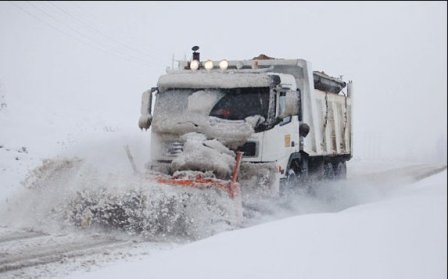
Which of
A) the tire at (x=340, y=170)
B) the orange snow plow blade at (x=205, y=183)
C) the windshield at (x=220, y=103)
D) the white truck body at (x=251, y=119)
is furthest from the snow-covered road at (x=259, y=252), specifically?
the tire at (x=340, y=170)

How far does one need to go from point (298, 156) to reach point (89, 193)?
444cm

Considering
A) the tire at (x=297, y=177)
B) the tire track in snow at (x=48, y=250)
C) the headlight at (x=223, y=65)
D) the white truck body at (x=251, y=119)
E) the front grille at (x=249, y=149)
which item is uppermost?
the headlight at (x=223, y=65)

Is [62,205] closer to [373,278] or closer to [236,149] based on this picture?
[236,149]

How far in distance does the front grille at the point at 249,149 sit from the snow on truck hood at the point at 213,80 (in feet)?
3.45

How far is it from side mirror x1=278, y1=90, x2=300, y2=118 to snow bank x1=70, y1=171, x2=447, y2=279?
221 cm

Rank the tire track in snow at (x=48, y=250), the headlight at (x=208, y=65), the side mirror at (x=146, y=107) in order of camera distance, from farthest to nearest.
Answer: the headlight at (x=208, y=65)
the side mirror at (x=146, y=107)
the tire track in snow at (x=48, y=250)

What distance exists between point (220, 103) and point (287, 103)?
1182mm

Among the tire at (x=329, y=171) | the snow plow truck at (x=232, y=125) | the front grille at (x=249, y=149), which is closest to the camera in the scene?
the snow plow truck at (x=232, y=125)

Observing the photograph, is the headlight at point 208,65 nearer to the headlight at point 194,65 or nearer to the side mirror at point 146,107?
the headlight at point 194,65

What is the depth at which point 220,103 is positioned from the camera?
350 inches

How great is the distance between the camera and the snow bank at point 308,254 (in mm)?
4645

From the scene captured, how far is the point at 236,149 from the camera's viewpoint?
8602 mm

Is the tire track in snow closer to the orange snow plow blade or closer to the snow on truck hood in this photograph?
the orange snow plow blade

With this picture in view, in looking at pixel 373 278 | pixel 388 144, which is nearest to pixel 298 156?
pixel 373 278
